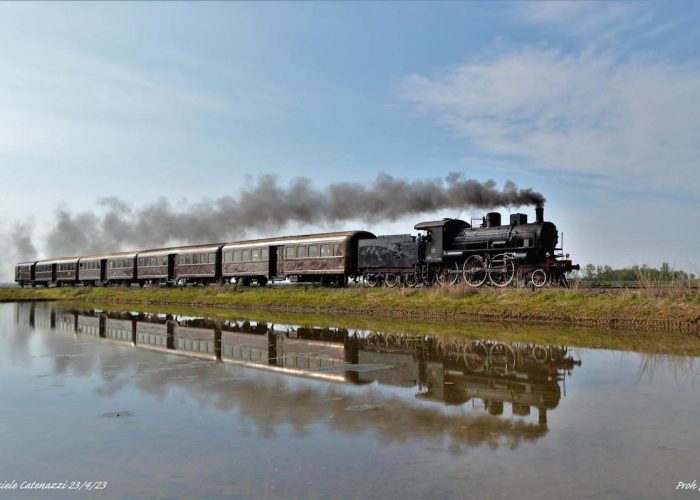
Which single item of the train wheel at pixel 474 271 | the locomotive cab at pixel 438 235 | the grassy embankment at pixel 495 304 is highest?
the locomotive cab at pixel 438 235

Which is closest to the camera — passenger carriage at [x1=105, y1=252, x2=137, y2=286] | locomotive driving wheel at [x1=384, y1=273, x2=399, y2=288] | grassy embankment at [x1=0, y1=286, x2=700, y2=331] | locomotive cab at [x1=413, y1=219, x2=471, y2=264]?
grassy embankment at [x1=0, y1=286, x2=700, y2=331]

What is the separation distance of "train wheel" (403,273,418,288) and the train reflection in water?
9908 mm

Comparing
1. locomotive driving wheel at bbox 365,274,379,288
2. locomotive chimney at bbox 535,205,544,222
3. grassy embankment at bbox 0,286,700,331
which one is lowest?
grassy embankment at bbox 0,286,700,331

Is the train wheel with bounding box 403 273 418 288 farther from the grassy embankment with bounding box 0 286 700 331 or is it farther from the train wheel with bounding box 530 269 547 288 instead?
the train wheel with bounding box 530 269 547 288

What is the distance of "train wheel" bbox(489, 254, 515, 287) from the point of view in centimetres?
2458

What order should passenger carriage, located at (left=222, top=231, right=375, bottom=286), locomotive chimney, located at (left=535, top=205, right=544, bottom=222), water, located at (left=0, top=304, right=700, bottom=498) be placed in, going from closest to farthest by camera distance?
water, located at (left=0, top=304, right=700, bottom=498) < locomotive chimney, located at (left=535, top=205, right=544, bottom=222) < passenger carriage, located at (left=222, top=231, right=375, bottom=286)

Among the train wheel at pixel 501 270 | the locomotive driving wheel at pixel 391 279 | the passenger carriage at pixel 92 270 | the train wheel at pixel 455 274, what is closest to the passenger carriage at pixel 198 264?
the passenger carriage at pixel 92 270

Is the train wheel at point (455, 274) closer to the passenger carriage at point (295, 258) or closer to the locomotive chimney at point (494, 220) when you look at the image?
the locomotive chimney at point (494, 220)

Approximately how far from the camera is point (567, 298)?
64.8 ft

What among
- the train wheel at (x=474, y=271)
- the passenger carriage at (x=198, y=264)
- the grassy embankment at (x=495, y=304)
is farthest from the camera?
the passenger carriage at (x=198, y=264)

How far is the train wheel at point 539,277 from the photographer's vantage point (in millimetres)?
23672

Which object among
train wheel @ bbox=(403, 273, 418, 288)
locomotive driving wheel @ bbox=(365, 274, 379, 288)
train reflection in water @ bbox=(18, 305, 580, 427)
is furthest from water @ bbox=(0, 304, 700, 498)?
locomotive driving wheel @ bbox=(365, 274, 379, 288)

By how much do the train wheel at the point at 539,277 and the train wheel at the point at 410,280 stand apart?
609 cm

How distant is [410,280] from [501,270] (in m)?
5.55
